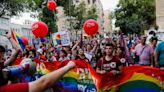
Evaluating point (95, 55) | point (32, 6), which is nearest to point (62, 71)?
point (95, 55)

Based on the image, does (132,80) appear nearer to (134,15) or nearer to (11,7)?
(11,7)

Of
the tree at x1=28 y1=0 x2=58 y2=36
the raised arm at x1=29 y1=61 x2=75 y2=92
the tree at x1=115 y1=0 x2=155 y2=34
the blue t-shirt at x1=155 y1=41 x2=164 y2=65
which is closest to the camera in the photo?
the raised arm at x1=29 y1=61 x2=75 y2=92

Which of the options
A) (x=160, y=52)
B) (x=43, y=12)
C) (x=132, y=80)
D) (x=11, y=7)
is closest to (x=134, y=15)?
(x=43, y=12)

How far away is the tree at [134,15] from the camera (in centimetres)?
5481

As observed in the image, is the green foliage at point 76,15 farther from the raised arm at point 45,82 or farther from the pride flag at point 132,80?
the raised arm at point 45,82

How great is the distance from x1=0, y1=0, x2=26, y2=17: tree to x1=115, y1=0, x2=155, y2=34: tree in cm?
1641

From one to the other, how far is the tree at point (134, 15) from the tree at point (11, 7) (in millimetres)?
16412

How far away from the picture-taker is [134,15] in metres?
55.5

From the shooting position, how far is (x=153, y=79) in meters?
6.72

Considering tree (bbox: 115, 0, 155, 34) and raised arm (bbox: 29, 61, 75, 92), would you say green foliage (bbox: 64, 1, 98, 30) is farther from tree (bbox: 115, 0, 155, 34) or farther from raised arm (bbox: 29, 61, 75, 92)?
raised arm (bbox: 29, 61, 75, 92)

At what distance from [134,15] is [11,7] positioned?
1905cm

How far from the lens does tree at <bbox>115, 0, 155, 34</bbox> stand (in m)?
54.8

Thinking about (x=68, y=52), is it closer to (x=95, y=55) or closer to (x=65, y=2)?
(x=95, y=55)

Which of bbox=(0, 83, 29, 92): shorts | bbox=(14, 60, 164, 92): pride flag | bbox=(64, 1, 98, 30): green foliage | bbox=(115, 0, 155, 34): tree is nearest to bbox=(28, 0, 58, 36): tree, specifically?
bbox=(64, 1, 98, 30): green foliage
